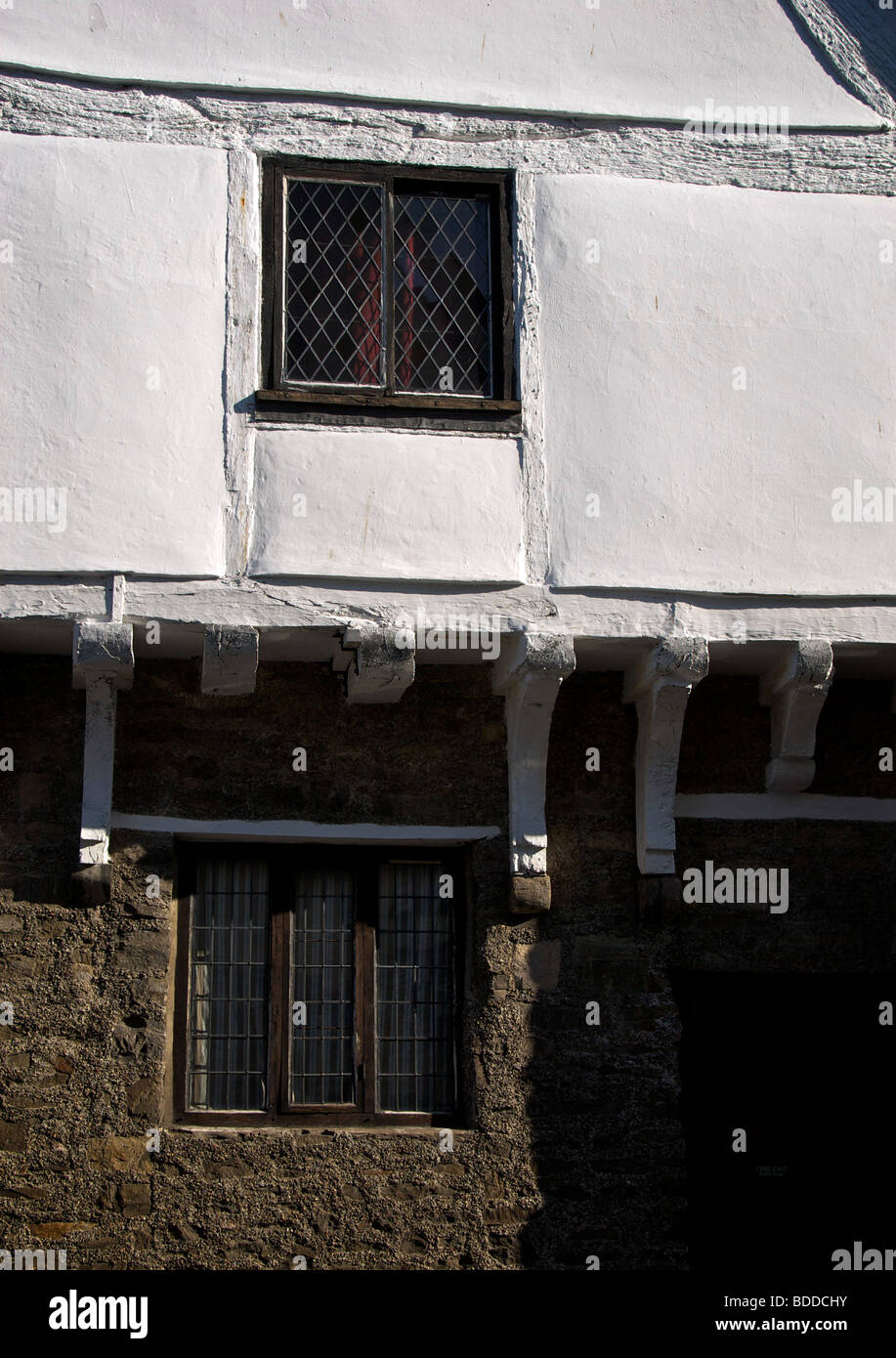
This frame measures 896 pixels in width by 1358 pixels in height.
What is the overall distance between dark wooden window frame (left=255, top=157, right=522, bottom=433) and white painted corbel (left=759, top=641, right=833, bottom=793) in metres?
1.61

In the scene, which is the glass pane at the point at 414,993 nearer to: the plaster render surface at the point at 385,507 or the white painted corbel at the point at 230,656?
the white painted corbel at the point at 230,656

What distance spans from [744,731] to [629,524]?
44.4 inches

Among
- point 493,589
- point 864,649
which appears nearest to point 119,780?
point 493,589

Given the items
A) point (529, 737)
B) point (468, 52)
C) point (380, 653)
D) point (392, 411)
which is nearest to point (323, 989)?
point (529, 737)

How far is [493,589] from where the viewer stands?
22.8ft

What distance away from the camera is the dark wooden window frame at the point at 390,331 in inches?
276

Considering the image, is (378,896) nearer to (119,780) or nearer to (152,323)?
(119,780)

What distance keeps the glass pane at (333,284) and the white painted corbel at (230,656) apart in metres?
1.22

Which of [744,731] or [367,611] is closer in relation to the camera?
[367,611]

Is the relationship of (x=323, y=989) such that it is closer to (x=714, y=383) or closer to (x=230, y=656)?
(x=230, y=656)

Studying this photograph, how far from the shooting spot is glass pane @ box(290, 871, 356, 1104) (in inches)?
277

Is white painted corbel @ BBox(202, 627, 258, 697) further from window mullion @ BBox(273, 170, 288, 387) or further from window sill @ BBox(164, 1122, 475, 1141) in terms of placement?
window sill @ BBox(164, 1122, 475, 1141)

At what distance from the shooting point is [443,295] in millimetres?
7379

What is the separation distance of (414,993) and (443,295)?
10.3 feet
